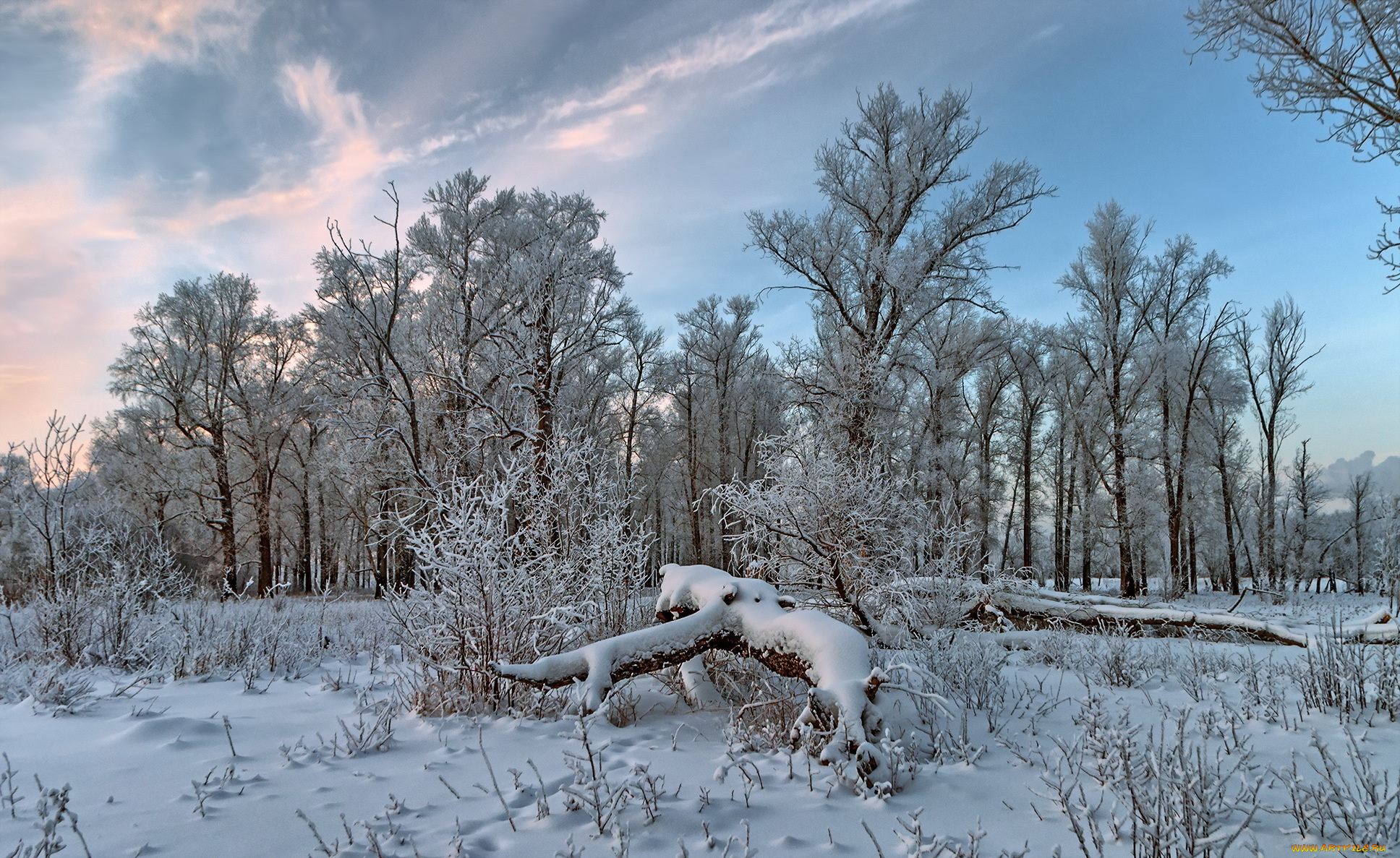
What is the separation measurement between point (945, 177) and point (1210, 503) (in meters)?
23.5

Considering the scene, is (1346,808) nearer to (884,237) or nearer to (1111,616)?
(1111,616)

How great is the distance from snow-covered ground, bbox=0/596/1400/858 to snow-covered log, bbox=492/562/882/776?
0.30 meters

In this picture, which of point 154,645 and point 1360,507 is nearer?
point 154,645

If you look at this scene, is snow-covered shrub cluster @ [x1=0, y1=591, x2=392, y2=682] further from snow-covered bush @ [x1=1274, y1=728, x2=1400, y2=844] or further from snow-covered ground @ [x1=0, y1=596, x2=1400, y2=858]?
snow-covered bush @ [x1=1274, y1=728, x2=1400, y2=844]

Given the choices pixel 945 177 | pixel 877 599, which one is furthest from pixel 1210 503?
pixel 877 599

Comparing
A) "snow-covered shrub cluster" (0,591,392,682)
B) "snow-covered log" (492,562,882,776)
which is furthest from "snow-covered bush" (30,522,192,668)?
"snow-covered log" (492,562,882,776)

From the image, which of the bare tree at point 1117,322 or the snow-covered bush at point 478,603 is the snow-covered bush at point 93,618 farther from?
the bare tree at point 1117,322

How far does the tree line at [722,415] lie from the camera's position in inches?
260

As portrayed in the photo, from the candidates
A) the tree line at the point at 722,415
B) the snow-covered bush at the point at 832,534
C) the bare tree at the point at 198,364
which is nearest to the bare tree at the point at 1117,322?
the tree line at the point at 722,415

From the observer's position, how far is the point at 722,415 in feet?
80.6

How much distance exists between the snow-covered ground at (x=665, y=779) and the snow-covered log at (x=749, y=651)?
30 centimetres

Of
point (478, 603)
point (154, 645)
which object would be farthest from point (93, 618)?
point (478, 603)

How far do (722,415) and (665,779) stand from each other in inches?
858

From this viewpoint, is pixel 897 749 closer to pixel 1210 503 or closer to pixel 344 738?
pixel 344 738
